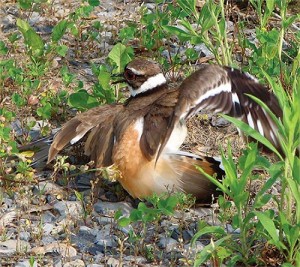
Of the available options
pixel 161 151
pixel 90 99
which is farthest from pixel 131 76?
pixel 161 151

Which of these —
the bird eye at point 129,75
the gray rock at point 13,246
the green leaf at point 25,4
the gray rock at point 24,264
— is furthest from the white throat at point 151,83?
the green leaf at point 25,4

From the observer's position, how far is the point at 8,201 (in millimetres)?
5672

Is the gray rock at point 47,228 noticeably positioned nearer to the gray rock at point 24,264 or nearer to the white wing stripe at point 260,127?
the gray rock at point 24,264

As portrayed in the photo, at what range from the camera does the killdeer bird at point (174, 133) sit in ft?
18.3

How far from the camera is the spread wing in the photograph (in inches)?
217

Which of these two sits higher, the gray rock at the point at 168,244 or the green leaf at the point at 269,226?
the green leaf at the point at 269,226

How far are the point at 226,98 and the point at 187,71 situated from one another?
1.56 metres

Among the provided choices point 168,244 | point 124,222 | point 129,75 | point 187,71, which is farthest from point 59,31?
point 168,244

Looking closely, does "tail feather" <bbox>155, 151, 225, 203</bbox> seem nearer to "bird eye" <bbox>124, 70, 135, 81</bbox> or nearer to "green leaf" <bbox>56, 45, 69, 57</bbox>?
"bird eye" <bbox>124, 70, 135, 81</bbox>

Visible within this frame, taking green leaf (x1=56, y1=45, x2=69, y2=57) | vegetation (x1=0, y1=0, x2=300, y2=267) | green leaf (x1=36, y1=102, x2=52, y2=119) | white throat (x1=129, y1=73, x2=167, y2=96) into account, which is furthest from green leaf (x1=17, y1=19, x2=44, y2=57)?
white throat (x1=129, y1=73, x2=167, y2=96)

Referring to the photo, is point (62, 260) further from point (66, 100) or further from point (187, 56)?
point (187, 56)

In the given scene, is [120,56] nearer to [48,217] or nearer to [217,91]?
[217,91]

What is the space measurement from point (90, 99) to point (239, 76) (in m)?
1.14

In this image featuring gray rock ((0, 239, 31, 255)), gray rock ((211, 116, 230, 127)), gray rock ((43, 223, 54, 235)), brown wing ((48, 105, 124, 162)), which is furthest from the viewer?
gray rock ((211, 116, 230, 127))
